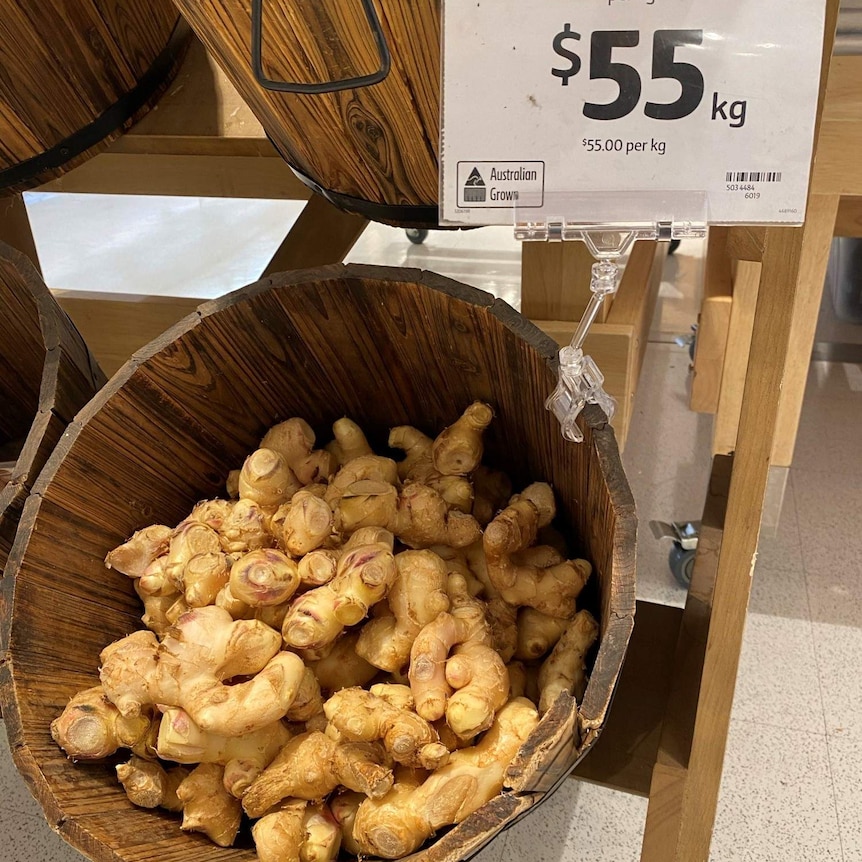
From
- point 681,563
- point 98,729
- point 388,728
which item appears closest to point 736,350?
point 681,563

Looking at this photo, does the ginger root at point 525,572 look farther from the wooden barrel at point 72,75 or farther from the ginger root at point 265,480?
the wooden barrel at point 72,75

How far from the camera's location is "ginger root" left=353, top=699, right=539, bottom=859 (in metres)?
0.45

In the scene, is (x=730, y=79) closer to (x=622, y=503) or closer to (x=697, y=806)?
(x=622, y=503)

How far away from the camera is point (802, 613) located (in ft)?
3.72

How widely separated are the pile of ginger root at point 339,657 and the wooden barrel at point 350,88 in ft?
0.58

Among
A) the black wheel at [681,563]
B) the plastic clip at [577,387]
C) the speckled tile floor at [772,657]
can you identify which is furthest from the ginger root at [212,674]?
the black wheel at [681,563]

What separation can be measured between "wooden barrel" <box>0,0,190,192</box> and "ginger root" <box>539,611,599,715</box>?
52cm

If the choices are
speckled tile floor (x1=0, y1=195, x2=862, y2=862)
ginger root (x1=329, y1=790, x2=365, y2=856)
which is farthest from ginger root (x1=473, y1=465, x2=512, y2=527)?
speckled tile floor (x1=0, y1=195, x2=862, y2=862)

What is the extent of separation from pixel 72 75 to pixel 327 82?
0.28m

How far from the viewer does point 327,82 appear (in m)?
0.42

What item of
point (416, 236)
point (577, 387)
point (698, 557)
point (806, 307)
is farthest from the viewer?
point (416, 236)

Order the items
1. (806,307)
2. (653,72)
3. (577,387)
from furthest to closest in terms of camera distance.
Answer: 1. (806,307)
2. (577,387)
3. (653,72)

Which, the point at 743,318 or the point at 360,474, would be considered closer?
the point at 360,474

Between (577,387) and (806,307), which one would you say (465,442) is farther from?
(806,307)
